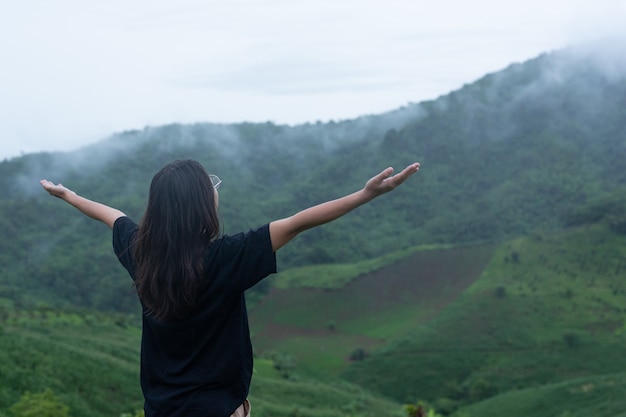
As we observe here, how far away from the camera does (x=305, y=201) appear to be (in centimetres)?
→ 9488

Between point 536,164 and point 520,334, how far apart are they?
48.0m

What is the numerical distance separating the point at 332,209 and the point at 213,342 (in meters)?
0.60

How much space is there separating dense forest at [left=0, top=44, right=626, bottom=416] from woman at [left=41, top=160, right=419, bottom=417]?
9.54 m

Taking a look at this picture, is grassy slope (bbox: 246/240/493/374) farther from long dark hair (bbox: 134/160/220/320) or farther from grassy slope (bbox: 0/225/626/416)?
long dark hair (bbox: 134/160/220/320)

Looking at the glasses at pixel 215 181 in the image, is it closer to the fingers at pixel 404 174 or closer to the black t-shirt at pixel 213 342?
the black t-shirt at pixel 213 342

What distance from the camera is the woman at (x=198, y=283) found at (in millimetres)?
2664

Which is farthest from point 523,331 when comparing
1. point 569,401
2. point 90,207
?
point 90,207

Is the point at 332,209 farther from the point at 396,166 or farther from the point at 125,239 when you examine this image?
the point at 396,166

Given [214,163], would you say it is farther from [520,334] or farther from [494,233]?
[520,334]

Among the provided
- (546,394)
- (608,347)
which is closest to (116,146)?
(608,347)

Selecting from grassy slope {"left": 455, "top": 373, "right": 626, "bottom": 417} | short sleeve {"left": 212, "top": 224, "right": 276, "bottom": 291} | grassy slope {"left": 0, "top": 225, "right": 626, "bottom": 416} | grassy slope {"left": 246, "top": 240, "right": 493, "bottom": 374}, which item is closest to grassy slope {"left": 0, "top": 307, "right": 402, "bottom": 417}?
grassy slope {"left": 0, "top": 225, "right": 626, "bottom": 416}

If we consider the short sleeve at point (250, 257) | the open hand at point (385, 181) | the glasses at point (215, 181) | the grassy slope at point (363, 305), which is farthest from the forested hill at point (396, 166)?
the open hand at point (385, 181)

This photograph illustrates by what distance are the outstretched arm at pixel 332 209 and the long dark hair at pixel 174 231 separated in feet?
0.76

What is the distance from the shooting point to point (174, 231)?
2.73m
